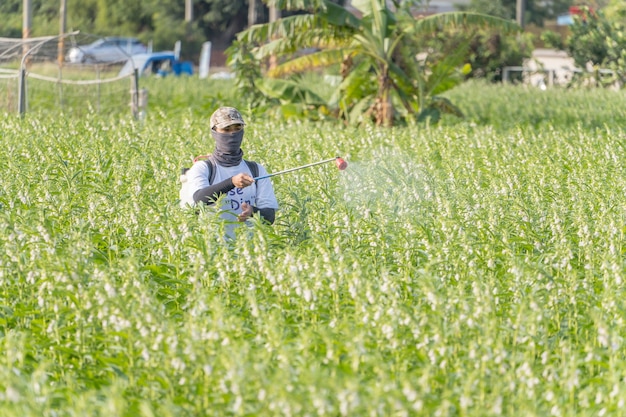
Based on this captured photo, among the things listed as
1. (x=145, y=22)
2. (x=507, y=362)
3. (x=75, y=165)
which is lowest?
A: (x=145, y=22)

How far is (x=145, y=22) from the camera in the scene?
64125mm

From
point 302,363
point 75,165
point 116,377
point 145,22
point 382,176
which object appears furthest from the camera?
point 145,22

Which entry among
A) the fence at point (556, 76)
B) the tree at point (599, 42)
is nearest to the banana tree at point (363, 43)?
the fence at point (556, 76)

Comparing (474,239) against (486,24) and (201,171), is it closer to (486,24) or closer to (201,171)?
(201,171)

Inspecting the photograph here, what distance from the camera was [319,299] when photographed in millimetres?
6270

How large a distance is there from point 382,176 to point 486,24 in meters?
9.72

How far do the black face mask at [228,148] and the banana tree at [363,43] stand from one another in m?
11.3

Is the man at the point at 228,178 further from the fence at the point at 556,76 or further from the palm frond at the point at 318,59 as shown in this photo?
the fence at the point at 556,76

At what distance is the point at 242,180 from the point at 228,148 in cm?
43

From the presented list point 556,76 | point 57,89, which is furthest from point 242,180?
point 556,76

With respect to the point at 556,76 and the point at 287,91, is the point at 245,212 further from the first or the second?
the point at 556,76

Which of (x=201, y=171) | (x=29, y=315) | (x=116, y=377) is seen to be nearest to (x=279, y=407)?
(x=116, y=377)

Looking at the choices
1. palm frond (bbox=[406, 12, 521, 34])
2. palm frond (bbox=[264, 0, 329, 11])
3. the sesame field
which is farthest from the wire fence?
the sesame field

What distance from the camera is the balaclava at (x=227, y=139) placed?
7441mm
